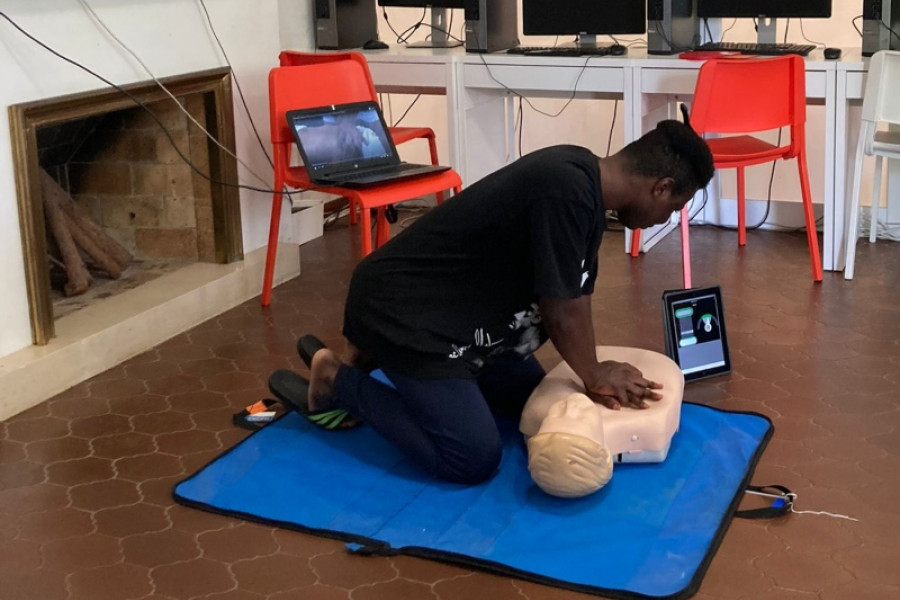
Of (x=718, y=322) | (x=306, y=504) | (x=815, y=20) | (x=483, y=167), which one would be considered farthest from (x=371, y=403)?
(x=815, y=20)

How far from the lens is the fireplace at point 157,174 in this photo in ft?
A: 13.1

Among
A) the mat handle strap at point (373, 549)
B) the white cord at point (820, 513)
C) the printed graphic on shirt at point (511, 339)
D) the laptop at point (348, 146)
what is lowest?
the white cord at point (820, 513)

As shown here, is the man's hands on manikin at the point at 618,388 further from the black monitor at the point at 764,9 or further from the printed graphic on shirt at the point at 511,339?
the black monitor at the point at 764,9

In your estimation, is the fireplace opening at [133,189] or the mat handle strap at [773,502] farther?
the fireplace opening at [133,189]

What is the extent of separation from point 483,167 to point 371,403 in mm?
2357

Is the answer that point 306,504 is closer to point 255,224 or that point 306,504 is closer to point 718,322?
point 718,322

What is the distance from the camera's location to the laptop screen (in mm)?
3771

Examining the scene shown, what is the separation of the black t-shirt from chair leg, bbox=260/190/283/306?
1.26m

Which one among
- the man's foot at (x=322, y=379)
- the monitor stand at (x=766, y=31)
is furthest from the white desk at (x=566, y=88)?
the man's foot at (x=322, y=379)

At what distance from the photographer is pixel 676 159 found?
2424 mm

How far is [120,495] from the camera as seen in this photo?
263cm

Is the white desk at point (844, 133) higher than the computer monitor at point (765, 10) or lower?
lower

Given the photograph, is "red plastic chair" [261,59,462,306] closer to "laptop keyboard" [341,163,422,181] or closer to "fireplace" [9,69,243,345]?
"laptop keyboard" [341,163,422,181]

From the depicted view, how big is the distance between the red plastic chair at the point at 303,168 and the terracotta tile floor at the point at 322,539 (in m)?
0.32
